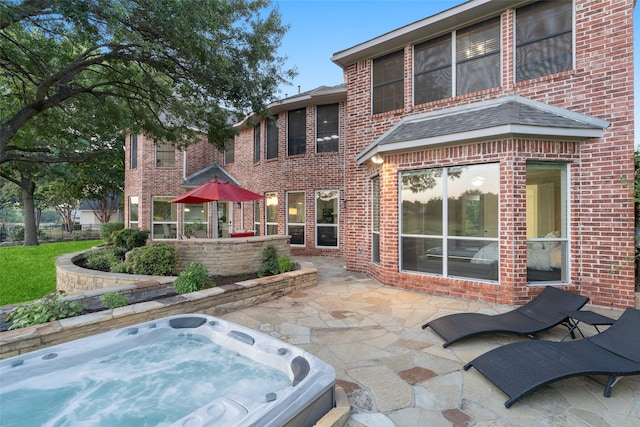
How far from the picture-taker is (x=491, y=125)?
208 inches

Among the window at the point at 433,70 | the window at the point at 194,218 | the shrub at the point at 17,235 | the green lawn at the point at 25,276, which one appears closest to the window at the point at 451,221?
the window at the point at 433,70

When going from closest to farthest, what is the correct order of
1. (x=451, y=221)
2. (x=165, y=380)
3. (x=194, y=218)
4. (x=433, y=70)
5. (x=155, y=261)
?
1. (x=165, y=380)
2. (x=451, y=221)
3. (x=155, y=261)
4. (x=433, y=70)
5. (x=194, y=218)

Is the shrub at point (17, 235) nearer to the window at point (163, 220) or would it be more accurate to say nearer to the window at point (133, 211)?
the window at point (133, 211)

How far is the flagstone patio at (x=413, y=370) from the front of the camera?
2.50 m

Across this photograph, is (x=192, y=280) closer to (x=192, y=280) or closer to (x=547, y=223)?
(x=192, y=280)

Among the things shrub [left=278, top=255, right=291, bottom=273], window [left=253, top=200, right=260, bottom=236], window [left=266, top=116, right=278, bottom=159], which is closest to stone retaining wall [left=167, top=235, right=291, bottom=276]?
shrub [left=278, top=255, right=291, bottom=273]

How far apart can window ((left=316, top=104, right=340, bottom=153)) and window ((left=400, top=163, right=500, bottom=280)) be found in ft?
16.0

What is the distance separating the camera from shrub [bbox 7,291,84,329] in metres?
3.81

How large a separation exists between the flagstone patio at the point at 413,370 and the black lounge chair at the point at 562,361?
163 mm

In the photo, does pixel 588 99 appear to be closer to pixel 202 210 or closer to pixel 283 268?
pixel 283 268

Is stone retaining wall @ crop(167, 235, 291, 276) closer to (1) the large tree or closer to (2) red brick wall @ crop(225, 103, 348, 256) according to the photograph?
(1) the large tree

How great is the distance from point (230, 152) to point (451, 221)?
39.3ft

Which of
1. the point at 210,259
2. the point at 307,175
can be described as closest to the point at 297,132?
the point at 307,175

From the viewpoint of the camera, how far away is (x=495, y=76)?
254 inches
